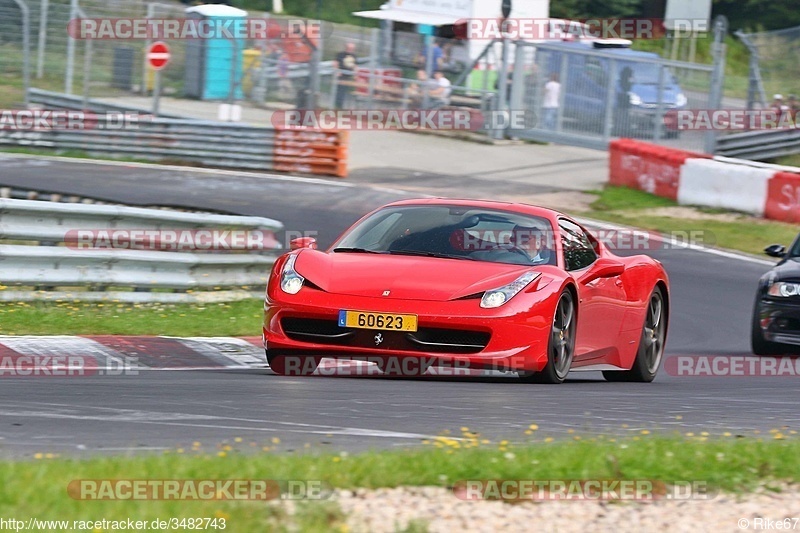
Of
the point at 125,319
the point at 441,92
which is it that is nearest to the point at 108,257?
the point at 125,319

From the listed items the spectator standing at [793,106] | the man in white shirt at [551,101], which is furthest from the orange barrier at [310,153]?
the spectator standing at [793,106]

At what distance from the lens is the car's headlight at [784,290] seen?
465 inches

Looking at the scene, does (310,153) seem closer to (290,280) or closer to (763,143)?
(763,143)

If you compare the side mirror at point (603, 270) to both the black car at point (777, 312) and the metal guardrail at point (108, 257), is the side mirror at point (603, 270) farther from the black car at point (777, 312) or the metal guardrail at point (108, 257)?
the metal guardrail at point (108, 257)

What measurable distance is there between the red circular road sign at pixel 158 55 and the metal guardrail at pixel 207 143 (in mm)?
1621

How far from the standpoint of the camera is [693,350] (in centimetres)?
1254

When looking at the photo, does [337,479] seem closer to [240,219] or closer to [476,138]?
[240,219]

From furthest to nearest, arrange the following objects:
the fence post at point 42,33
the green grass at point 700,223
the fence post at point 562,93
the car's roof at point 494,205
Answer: the fence post at point 562,93 < the fence post at point 42,33 < the green grass at point 700,223 < the car's roof at point 494,205

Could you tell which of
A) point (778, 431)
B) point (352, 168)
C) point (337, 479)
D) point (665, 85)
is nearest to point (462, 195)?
point (352, 168)

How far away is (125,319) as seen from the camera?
408 inches

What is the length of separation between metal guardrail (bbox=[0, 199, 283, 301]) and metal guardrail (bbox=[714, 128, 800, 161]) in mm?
14328

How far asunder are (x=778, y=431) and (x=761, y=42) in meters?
18.5

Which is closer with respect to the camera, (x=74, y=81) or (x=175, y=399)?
(x=175, y=399)

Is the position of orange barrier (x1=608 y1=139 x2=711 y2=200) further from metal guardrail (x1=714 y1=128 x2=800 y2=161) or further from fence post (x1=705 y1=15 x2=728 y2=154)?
metal guardrail (x1=714 y1=128 x2=800 y2=161)
